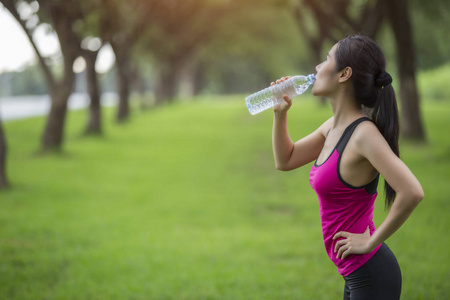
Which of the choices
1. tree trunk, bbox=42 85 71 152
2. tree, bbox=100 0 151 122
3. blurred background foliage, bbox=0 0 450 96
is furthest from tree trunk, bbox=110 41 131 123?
tree trunk, bbox=42 85 71 152

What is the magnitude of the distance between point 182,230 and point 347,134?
5625 mm

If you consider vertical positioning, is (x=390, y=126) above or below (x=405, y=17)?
below

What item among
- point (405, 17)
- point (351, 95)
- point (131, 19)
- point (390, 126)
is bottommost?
point (390, 126)

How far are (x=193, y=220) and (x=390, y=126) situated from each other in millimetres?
6175

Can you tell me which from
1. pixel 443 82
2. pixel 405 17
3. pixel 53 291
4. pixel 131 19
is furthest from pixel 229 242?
pixel 443 82

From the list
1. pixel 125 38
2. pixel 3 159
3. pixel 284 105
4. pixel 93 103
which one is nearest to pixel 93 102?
pixel 93 103

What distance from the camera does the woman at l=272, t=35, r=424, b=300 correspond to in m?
2.40

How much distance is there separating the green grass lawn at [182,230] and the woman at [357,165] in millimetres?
2837

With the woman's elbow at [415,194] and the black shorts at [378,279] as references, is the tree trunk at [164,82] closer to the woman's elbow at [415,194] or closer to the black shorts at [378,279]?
the black shorts at [378,279]

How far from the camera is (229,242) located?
7125 mm

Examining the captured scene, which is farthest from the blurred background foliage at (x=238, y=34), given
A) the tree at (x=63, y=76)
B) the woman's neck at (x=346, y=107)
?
the woman's neck at (x=346, y=107)

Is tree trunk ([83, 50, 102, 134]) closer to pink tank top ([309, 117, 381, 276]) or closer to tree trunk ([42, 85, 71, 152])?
tree trunk ([42, 85, 71, 152])

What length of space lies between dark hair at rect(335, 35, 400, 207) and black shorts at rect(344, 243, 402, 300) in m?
0.55

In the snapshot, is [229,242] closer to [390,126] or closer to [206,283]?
[206,283]
